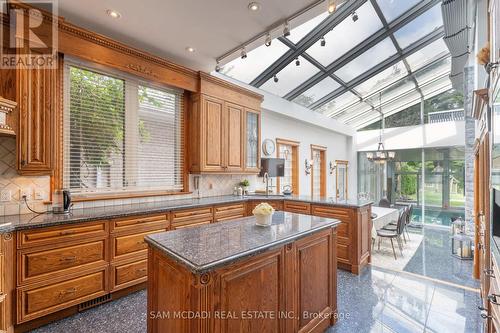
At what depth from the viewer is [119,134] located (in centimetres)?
323

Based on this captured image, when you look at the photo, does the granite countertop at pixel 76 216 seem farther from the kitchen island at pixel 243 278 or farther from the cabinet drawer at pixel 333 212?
the kitchen island at pixel 243 278

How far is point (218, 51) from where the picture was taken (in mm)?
3395

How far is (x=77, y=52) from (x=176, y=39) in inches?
44.8

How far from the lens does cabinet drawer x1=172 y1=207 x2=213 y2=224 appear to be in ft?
10.4

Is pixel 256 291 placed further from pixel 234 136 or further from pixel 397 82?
pixel 397 82

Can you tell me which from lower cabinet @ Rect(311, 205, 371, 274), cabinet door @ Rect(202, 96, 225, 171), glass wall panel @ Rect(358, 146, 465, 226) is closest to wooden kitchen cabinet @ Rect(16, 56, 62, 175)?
cabinet door @ Rect(202, 96, 225, 171)

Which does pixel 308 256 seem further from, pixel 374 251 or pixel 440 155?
pixel 440 155

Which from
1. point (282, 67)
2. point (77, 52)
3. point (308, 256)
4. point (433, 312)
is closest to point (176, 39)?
point (77, 52)

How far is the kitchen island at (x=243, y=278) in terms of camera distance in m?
1.30

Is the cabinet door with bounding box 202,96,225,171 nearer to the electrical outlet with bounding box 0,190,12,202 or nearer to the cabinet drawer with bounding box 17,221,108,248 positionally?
the cabinet drawer with bounding box 17,221,108,248

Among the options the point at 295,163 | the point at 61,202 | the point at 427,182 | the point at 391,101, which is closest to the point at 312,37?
the point at 295,163

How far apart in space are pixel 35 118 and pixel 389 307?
4.16 metres

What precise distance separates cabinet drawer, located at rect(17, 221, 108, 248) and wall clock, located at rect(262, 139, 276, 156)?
357 cm
